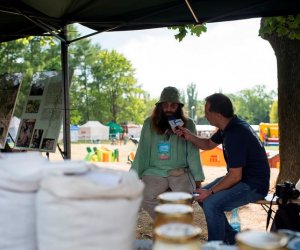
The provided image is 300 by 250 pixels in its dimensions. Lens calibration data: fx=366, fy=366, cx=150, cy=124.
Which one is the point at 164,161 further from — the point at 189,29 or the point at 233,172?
the point at 189,29

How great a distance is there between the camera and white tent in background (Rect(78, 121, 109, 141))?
1604 inches

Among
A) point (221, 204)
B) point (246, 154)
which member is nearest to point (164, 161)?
point (221, 204)

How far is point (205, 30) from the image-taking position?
529 cm

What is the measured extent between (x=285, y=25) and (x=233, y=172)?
2566 mm

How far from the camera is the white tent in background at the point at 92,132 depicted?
40750 mm

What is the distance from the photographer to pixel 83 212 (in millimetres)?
938

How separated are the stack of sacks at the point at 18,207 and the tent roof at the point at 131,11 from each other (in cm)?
250

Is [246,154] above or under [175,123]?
under

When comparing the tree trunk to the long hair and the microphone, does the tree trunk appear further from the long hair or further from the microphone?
the microphone

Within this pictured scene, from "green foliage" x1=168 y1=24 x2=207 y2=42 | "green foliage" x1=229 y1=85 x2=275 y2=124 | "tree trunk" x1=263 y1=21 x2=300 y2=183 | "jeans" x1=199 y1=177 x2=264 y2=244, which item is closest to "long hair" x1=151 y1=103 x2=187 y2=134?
"jeans" x1=199 y1=177 x2=264 y2=244

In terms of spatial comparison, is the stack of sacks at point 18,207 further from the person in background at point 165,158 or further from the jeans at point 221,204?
the person in background at point 165,158

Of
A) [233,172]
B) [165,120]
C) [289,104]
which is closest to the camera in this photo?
[233,172]

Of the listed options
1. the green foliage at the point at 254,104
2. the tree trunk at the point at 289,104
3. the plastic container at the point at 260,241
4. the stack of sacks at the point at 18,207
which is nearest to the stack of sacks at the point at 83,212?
the stack of sacks at the point at 18,207

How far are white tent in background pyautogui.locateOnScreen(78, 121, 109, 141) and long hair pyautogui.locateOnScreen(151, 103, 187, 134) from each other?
123 ft
